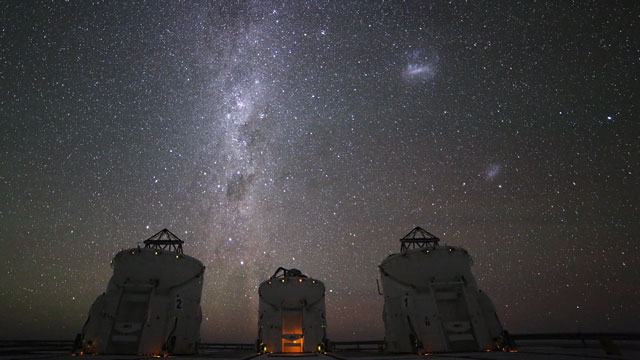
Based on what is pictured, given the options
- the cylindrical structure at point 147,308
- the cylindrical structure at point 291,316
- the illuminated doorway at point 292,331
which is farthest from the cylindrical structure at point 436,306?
the cylindrical structure at point 147,308

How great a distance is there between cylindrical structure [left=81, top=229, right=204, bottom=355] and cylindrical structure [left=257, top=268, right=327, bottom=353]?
6460 mm

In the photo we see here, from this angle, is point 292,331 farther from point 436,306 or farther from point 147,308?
point 436,306

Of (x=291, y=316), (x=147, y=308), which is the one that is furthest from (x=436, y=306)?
(x=147, y=308)

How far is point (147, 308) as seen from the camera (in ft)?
80.5

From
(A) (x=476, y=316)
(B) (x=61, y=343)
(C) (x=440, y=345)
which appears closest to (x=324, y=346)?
(C) (x=440, y=345)

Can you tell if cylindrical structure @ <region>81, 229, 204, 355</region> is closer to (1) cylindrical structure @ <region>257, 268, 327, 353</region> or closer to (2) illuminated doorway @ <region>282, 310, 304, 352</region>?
(1) cylindrical structure @ <region>257, 268, 327, 353</region>

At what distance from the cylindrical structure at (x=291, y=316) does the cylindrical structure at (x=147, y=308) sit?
6.46m

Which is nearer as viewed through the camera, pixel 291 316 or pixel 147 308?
pixel 147 308

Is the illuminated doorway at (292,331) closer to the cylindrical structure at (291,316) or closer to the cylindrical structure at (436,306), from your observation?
the cylindrical structure at (291,316)

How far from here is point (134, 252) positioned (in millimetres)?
26297

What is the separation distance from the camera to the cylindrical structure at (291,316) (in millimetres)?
30422

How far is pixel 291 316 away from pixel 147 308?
1282 centimetres

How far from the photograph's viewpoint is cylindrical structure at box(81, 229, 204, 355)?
23.3 m

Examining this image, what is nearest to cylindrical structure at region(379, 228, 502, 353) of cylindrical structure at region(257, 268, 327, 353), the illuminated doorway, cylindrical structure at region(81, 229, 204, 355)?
cylindrical structure at region(257, 268, 327, 353)
